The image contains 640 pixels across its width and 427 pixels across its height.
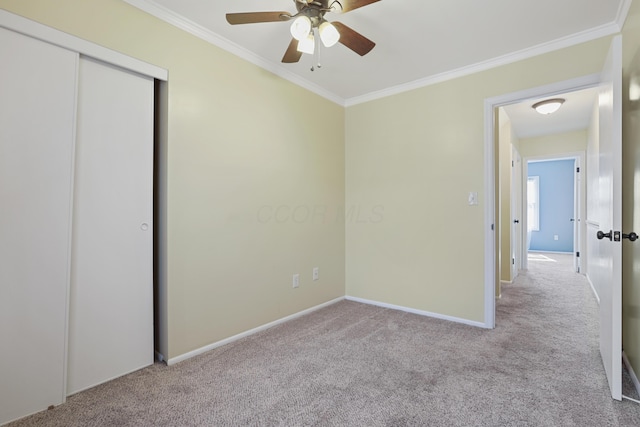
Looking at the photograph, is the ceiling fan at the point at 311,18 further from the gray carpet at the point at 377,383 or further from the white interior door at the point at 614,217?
the gray carpet at the point at 377,383

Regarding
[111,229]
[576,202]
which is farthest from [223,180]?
[576,202]

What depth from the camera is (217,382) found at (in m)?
1.84

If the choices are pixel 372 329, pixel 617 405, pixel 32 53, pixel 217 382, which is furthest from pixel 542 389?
pixel 32 53

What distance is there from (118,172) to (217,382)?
146 centimetres

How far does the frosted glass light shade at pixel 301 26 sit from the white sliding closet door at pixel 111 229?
1.07m

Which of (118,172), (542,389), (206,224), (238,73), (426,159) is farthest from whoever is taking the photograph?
(426,159)

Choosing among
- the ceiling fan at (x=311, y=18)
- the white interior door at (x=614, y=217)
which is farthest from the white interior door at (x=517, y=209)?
the ceiling fan at (x=311, y=18)

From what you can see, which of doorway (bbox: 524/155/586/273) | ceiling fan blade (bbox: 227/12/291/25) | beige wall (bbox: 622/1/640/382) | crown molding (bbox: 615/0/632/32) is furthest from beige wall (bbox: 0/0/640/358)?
doorway (bbox: 524/155/586/273)

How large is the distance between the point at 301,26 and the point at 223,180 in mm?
1249

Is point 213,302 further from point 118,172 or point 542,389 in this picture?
point 542,389

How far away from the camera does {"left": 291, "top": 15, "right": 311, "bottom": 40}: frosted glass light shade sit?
1.66m

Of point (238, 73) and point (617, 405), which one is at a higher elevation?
point (238, 73)

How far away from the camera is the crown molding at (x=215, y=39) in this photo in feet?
6.34

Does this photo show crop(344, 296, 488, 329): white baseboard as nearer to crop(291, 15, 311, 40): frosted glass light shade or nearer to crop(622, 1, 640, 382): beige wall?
crop(622, 1, 640, 382): beige wall
